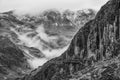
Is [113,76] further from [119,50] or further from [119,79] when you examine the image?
[119,50]

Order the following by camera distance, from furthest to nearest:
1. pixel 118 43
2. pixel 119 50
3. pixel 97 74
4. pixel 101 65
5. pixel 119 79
Answer: pixel 118 43 < pixel 119 50 < pixel 101 65 < pixel 97 74 < pixel 119 79

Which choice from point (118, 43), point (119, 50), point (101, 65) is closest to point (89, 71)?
point (101, 65)

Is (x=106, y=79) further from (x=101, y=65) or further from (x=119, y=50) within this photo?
(x=119, y=50)

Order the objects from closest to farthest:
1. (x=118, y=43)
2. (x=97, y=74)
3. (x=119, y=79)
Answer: (x=119, y=79)
(x=97, y=74)
(x=118, y=43)

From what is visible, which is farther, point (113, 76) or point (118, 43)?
point (118, 43)

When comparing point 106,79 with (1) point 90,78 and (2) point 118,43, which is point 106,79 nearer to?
(1) point 90,78

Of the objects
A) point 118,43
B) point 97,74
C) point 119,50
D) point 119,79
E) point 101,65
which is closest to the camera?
point 119,79

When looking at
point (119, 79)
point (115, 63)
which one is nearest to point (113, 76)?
point (119, 79)

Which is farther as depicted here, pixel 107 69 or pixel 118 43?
pixel 118 43
